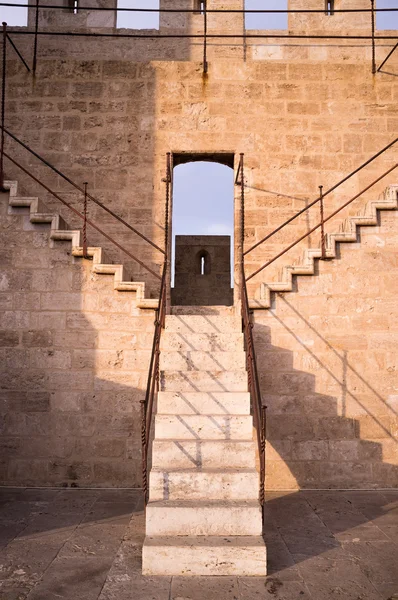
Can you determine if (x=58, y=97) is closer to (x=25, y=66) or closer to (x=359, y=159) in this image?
(x=25, y=66)

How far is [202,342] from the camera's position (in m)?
6.41

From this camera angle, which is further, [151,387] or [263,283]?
[263,283]

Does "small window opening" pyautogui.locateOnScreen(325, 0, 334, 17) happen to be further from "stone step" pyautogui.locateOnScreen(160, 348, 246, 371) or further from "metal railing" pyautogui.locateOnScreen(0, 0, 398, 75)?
"stone step" pyautogui.locateOnScreen(160, 348, 246, 371)

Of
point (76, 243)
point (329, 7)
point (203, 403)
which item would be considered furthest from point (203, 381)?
point (329, 7)

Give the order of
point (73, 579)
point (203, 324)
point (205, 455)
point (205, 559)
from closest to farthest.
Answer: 1. point (73, 579)
2. point (205, 559)
3. point (205, 455)
4. point (203, 324)

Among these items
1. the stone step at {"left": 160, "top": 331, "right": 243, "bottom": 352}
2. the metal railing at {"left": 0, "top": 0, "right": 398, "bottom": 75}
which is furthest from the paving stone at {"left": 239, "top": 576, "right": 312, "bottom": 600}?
the metal railing at {"left": 0, "top": 0, "right": 398, "bottom": 75}

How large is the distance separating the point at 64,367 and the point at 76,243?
5.62 feet

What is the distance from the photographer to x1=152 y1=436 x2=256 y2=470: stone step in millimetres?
4977

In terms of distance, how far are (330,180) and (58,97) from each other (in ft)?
16.1

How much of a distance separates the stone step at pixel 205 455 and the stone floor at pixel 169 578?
764mm

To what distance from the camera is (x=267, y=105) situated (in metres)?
9.02

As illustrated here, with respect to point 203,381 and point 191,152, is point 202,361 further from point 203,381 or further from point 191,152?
point 191,152

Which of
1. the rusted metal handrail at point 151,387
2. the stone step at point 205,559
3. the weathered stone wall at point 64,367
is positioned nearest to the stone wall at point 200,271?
the weathered stone wall at point 64,367

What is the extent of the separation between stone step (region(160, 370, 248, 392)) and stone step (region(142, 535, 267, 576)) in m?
1.81
